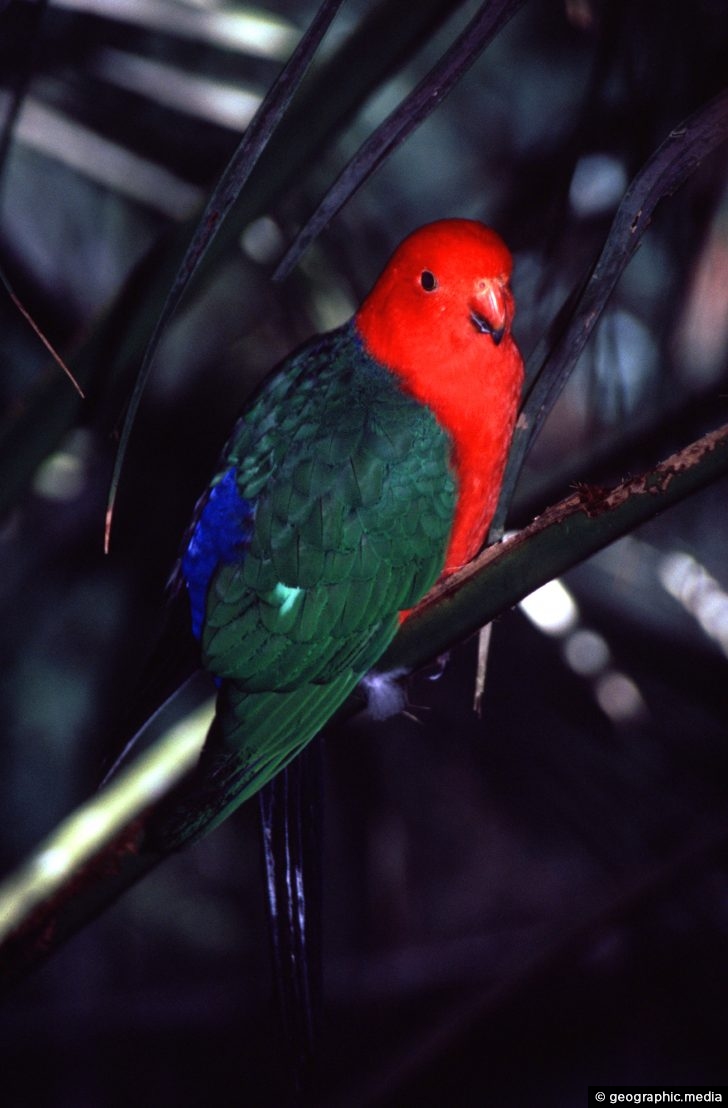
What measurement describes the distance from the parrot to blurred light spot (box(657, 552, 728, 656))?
386 millimetres

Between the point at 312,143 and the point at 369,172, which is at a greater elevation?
the point at 312,143

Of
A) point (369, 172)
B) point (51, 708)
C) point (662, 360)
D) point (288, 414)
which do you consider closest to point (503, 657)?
point (662, 360)

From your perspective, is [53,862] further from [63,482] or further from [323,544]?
[63,482]

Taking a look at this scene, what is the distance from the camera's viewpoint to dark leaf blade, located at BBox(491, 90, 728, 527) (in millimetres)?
628

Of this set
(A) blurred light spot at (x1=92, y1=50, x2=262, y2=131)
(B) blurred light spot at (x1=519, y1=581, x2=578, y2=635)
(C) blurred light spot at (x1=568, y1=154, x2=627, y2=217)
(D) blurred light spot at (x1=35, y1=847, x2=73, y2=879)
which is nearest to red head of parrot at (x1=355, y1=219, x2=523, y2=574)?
(B) blurred light spot at (x1=519, y1=581, x2=578, y2=635)

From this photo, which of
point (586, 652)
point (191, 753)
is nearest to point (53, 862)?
point (191, 753)

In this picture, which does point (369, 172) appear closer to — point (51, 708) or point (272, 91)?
point (272, 91)

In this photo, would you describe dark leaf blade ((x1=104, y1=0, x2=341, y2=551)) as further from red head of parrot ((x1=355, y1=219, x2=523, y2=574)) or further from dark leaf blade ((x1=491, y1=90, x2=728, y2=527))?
red head of parrot ((x1=355, y1=219, x2=523, y2=574))

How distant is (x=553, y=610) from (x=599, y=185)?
2.50ft

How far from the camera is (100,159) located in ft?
6.03

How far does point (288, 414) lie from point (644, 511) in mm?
578

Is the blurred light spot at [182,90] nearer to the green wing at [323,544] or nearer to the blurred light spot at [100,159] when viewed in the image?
the blurred light spot at [100,159]

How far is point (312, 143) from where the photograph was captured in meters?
0.93

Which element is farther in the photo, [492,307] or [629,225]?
[492,307]
